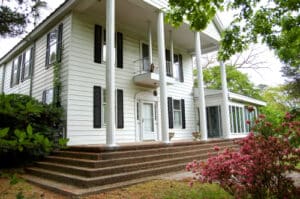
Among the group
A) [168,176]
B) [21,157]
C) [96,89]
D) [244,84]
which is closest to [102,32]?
[96,89]

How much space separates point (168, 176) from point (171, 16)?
4022 millimetres

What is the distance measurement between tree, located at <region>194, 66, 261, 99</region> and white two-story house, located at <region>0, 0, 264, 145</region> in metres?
12.4

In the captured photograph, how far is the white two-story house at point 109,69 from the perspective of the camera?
8320mm

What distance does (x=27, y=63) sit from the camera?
11.9 meters

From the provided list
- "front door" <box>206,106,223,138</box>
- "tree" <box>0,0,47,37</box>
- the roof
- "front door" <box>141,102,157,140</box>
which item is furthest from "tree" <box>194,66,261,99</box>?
"tree" <box>0,0,47,37</box>

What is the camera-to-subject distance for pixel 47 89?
9641 millimetres

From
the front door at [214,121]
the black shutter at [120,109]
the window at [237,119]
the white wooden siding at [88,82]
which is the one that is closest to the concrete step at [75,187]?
the white wooden siding at [88,82]

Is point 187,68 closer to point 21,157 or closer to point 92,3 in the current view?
point 92,3

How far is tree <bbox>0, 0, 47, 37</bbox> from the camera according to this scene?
13.4ft

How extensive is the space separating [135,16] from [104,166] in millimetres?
6672

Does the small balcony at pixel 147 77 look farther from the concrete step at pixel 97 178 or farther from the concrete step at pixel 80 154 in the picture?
the concrete step at pixel 80 154

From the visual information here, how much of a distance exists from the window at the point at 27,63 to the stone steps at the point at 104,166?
609 cm

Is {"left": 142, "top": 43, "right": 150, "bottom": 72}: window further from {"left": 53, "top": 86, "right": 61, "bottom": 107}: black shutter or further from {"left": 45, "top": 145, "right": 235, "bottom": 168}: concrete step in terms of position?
{"left": 45, "top": 145, "right": 235, "bottom": 168}: concrete step

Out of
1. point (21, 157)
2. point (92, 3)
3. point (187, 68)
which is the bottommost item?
point (21, 157)
